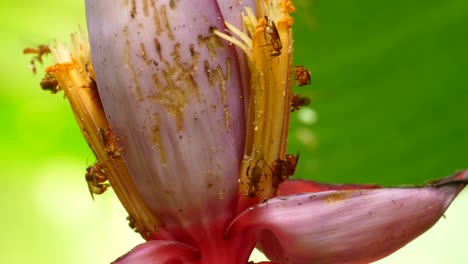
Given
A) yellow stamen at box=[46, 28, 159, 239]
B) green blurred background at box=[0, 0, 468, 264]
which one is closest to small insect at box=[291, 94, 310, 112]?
yellow stamen at box=[46, 28, 159, 239]

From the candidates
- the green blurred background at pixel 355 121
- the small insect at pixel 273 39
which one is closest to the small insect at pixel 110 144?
the small insect at pixel 273 39

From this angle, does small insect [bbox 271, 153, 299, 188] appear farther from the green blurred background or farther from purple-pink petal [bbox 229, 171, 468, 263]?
the green blurred background

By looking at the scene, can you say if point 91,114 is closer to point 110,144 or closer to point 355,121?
point 110,144

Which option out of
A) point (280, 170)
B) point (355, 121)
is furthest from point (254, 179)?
point (355, 121)

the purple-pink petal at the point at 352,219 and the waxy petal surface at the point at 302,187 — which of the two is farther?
the waxy petal surface at the point at 302,187

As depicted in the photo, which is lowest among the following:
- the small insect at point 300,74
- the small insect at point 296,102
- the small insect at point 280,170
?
the small insect at point 280,170

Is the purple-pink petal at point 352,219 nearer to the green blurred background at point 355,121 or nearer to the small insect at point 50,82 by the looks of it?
the small insect at point 50,82
